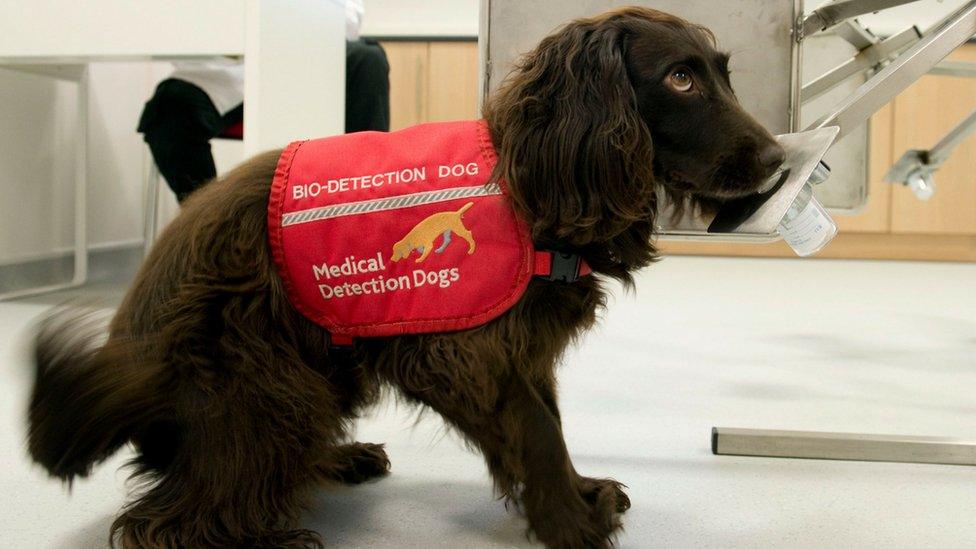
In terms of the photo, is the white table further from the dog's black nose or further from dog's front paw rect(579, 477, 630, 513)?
the dog's black nose

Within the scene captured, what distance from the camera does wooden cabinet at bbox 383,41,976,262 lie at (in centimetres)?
444

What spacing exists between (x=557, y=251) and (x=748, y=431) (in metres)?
0.65

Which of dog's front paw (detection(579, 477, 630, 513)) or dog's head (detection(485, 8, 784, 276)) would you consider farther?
dog's front paw (detection(579, 477, 630, 513))

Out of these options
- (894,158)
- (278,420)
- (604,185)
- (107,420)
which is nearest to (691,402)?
(604,185)

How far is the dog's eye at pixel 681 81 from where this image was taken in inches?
35.9

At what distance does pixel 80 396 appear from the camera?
2.79 feet

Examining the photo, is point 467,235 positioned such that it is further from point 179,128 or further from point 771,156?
point 179,128

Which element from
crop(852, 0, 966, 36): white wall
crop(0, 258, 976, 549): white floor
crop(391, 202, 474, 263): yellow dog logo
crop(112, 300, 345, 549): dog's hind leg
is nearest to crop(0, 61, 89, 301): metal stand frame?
crop(0, 258, 976, 549): white floor

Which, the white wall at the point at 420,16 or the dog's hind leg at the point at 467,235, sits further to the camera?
the white wall at the point at 420,16

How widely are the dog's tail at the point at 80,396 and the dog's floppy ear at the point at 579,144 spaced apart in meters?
0.46

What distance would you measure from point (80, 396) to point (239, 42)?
1357 mm

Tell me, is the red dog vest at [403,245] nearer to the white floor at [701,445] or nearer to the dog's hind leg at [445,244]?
the dog's hind leg at [445,244]

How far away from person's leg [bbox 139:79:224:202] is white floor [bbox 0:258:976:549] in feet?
2.17

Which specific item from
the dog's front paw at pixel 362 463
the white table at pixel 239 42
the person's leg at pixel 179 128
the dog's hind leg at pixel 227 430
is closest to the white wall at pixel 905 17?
the white table at pixel 239 42
